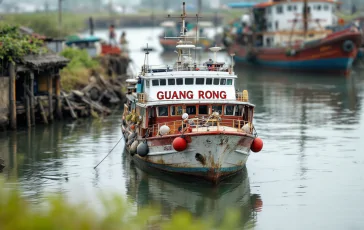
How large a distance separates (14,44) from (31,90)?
2913mm

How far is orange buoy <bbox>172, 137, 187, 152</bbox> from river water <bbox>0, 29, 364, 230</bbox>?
1.75 meters

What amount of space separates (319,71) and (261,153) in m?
47.9

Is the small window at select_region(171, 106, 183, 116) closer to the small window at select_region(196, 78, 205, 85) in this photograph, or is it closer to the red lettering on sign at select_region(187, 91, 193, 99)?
the red lettering on sign at select_region(187, 91, 193, 99)

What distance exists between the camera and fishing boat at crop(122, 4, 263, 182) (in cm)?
2814

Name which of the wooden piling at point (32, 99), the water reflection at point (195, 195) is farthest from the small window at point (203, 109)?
the wooden piling at point (32, 99)

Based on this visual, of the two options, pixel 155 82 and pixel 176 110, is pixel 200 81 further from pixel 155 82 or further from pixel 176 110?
pixel 155 82

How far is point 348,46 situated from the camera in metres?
77.9

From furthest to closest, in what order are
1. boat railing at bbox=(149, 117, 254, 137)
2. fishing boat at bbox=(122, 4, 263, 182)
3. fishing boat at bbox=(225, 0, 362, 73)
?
fishing boat at bbox=(225, 0, 362, 73), boat railing at bbox=(149, 117, 254, 137), fishing boat at bbox=(122, 4, 263, 182)

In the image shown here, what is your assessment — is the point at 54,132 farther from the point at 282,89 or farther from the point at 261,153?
the point at 282,89

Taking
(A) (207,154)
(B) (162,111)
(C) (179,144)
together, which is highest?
(B) (162,111)

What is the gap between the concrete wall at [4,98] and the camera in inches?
1620

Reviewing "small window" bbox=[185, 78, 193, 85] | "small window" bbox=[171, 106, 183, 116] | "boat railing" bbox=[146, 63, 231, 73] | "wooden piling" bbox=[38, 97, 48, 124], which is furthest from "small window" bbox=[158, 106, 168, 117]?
"wooden piling" bbox=[38, 97, 48, 124]

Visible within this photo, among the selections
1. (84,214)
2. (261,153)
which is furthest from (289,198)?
(84,214)

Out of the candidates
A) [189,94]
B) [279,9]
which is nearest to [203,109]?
[189,94]
